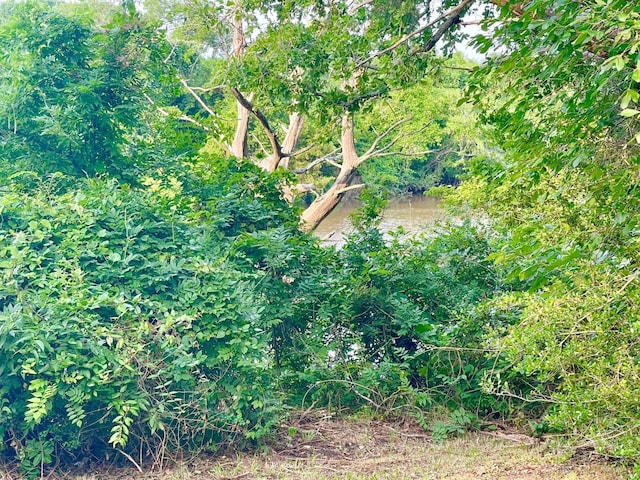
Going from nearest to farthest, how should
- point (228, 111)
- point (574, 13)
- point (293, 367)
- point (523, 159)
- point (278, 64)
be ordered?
point (574, 13) < point (523, 159) < point (293, 367) < point (278, 64) < point (228, 111)

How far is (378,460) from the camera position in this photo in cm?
477

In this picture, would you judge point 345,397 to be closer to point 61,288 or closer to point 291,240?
point 291,240

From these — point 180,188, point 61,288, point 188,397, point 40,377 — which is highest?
point 180,188

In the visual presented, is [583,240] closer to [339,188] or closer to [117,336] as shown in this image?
[117,336]

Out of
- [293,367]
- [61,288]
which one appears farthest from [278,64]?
[61,288]

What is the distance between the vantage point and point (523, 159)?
12.0 ft

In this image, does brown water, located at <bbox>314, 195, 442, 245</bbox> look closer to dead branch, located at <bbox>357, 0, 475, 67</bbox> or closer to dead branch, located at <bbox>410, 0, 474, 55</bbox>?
dead branch, located at <bbox>410, 0, 474, 55</bbox>

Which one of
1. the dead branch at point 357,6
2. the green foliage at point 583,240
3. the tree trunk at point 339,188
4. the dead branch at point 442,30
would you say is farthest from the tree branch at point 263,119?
the green foliage at point 583,240

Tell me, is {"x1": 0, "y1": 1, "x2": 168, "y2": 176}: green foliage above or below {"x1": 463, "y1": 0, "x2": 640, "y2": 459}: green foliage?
above

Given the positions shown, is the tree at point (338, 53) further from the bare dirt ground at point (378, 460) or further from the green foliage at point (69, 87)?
the bare dirt ground at point (378, 460)

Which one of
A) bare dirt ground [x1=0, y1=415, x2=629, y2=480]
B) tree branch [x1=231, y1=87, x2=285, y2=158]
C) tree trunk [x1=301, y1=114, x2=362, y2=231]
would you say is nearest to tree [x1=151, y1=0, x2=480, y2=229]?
bare dirt ground [x1=0, y1=415, x2=629, y2=480]

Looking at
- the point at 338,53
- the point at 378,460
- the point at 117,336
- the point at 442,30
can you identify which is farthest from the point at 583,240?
the point at 338,53

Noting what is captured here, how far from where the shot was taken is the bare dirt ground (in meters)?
4.31

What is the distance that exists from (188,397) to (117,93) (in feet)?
10.0
